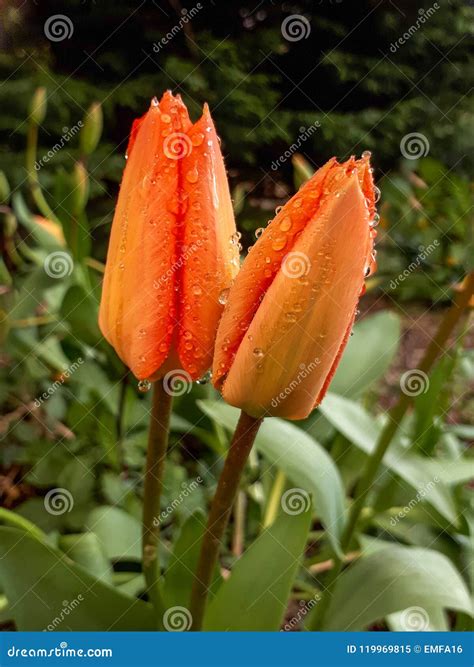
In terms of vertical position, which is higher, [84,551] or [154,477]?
[154,477]

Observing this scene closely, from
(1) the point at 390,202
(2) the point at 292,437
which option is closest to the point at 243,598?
(2) the point at 292,437

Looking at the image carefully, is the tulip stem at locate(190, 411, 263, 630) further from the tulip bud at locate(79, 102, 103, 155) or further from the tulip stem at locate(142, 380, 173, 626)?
the tulip bud at locate(79, 102, 103, 155)

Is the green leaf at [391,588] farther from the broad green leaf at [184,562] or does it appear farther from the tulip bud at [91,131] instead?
the tulip bud at [91,131]

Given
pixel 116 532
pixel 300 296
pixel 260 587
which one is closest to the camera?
pixel 300 296

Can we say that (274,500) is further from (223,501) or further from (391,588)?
(223,501)

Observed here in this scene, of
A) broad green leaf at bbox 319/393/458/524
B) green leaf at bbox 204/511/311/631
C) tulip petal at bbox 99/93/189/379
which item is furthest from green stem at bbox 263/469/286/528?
tulip petal at bbox 99/93/189/379

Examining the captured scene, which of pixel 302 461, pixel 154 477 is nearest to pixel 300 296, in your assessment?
pixel 154 477
